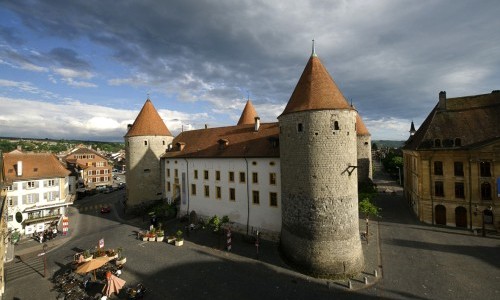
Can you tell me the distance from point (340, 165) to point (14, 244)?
122 ft

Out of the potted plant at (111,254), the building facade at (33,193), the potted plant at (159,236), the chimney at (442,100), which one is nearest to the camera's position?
the potted plant at (111,254)

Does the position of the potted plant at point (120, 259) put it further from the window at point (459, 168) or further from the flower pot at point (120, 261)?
the window at point (459, 168)

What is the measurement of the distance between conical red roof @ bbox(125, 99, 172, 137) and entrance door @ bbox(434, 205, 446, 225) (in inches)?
1418

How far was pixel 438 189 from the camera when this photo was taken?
3081cm

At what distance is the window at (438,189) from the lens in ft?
100

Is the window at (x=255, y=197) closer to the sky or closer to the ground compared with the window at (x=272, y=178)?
closer to the ground

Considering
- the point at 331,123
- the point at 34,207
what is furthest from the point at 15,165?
the point at 331,123

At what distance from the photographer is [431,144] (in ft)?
102

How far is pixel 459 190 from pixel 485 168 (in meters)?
3.30

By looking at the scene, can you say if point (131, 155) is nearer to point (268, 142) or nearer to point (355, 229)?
point (268, 142)

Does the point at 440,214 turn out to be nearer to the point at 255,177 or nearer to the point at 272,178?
the point at 272,178

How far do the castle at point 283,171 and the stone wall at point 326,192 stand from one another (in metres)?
0.07

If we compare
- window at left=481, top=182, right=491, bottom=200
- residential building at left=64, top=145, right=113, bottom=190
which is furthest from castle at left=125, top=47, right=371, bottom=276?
residential building at left=64, top=145, right=113, bottom=190

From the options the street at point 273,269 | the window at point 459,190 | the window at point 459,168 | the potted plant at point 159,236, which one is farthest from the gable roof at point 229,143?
the window at point 459,190
